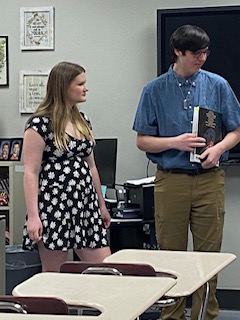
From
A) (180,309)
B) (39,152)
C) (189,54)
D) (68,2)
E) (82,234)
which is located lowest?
(180,309)

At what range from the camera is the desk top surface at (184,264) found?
237 centimetres

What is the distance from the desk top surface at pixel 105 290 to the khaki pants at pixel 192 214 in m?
1.27

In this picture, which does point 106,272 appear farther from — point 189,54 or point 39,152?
point 189,54

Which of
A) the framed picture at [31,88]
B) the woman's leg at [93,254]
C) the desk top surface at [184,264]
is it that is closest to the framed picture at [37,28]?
the framed picture at [31,88]

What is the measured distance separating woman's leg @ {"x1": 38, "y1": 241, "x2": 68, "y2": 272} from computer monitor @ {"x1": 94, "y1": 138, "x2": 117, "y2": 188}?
1.40 meters

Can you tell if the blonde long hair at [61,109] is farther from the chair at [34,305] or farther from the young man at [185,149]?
the chair at [34,305]

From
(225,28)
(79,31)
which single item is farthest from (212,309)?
(79,31)

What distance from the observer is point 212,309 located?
11.6ft

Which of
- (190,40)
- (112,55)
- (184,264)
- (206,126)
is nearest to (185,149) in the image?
(206,126)

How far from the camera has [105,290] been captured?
2.13 metres

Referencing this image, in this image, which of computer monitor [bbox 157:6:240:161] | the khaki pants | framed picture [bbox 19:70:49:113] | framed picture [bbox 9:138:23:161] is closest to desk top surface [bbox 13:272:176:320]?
the khaki pants

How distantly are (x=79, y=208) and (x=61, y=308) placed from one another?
1594mm

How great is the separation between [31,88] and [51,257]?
2.01 meters

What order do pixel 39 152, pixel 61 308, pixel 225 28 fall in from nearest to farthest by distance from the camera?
pixel 61 308 → pixel 39 152 → pixel 225 28
